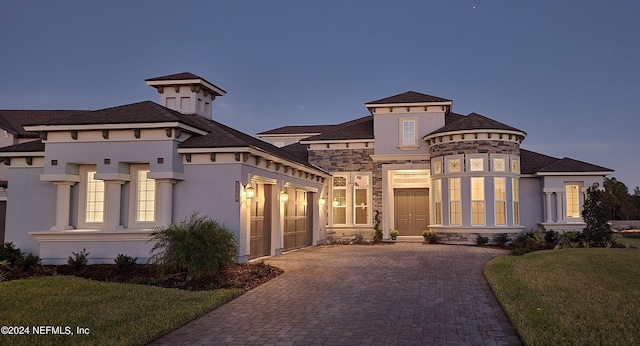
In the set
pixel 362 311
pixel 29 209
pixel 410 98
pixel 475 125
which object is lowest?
pixel 362 311

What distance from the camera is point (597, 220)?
18516mm

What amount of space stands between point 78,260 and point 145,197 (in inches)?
91.7

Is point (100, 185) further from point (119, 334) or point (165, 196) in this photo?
point (119, 334)

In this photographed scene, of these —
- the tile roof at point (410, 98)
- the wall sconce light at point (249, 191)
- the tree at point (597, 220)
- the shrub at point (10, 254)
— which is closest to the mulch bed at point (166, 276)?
the shrub at point (10, 254)

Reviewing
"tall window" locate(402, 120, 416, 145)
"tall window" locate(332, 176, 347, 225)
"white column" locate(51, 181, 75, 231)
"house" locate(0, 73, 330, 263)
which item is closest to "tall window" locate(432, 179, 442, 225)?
"tall window" locate(402, 120, 416, 145)

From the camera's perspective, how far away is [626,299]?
8.80 m

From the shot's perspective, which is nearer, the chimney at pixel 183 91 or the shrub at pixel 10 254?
the shrub at pixel 10 254

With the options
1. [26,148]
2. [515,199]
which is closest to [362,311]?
[26,148]

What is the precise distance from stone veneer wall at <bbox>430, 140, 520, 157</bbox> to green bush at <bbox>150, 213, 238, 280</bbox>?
1223 centimetres

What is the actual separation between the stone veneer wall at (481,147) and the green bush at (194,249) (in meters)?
12.2

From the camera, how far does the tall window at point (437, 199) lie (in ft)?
71.4

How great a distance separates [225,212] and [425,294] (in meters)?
6.18

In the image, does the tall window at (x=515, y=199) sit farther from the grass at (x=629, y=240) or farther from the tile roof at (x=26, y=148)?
the tile roof at (x=26, y=148)

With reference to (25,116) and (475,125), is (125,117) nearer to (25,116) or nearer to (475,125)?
(475,125)
